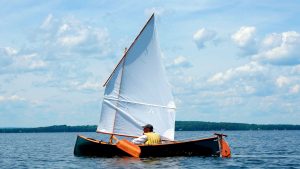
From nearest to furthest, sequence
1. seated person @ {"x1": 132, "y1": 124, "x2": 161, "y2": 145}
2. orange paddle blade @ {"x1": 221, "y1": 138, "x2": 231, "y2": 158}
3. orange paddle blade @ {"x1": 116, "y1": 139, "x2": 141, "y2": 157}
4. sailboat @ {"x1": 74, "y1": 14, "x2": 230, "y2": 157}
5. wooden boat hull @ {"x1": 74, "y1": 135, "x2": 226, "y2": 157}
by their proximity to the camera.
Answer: wooden boat hull @ {"x1": 74, "y1": 135, "x2": 226, "y2": 157} → orange paddle blade @ {"x1": 116, "y1": 139, "x2": 141, "y2": 157} → seated person @ {"x1": 132, "y1": 124, "x2": 161, "y2": 145} → orange paddle blade @ {"x1": 221, "y1": 138, "x2": 231, "y2": 158} → sailboat @ {"x1": 74, "y1": 14, "x2": 230, "y2": 157}

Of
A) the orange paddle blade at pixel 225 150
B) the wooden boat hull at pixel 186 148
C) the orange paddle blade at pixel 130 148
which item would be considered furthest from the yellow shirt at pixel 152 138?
the orange paddle blade at pixel 225 150

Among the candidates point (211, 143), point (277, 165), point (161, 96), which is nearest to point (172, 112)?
point (161, 96)

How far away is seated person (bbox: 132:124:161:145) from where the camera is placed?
122 ft

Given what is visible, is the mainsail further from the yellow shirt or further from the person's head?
the yellow shirt

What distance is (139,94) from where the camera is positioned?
4044 cm

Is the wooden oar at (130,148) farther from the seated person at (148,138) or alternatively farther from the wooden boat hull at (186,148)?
the seated person at (148,138)

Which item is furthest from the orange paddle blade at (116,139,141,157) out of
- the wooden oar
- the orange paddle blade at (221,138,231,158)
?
the orange paddle blade at (221,138,231,158)

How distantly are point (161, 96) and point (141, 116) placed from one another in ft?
6.82

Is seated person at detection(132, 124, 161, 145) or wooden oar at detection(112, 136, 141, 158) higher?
seated person at detection(132, 124, 161, 145)

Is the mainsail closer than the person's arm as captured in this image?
No

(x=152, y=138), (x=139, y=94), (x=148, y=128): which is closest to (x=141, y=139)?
(x=152, y=138)

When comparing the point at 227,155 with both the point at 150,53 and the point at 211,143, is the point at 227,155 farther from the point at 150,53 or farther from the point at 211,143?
the point at 150,53

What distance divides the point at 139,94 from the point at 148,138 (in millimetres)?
4448

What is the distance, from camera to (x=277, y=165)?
35344 millimetres
